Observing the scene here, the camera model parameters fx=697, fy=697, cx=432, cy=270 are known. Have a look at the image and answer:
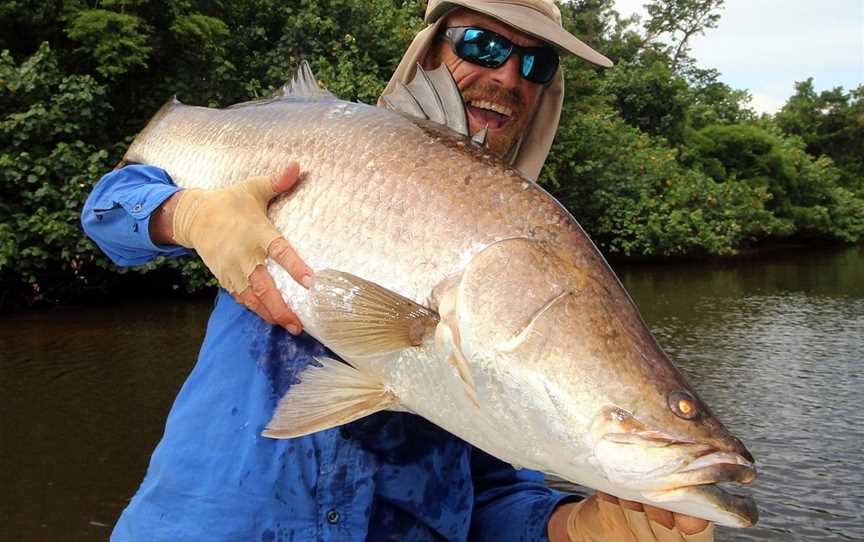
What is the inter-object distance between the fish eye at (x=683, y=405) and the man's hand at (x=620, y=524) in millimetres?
293

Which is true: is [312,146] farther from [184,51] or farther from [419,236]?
[184,51]

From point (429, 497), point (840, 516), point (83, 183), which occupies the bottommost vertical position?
point (83, 183)

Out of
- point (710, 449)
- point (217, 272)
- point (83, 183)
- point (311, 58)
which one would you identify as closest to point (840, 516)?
point (710, 449)

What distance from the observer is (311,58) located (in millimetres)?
14234

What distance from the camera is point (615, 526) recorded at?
1.73 m

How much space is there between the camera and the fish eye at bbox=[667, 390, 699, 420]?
130 cm

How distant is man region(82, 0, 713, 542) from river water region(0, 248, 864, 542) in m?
4.29

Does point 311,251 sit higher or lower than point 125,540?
higher

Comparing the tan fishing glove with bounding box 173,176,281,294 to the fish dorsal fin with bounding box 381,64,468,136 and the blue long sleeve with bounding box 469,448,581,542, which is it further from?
the blue long sleeve with bounding box 469,448,581,542

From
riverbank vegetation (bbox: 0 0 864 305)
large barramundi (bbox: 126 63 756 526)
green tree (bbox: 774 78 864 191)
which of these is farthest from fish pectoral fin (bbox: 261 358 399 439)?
green tree (bbox: 774 78 864 191)

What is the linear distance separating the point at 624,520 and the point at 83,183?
11.4m

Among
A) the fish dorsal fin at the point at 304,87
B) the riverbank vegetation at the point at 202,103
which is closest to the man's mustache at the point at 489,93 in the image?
the fish dorsal fin at the point at 304,87

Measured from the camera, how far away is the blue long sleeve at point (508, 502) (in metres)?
2.13

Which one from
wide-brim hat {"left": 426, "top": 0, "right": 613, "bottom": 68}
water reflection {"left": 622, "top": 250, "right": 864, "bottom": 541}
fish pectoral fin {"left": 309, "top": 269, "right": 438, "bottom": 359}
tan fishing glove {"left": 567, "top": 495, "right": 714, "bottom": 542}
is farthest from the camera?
water reflection {"left": 622, "top": 250, "right": 864, "bottom": 541}
